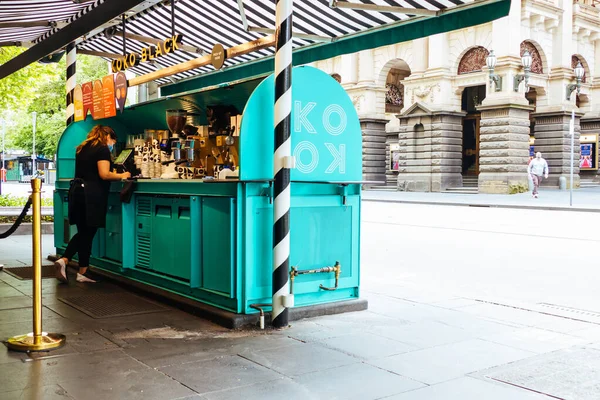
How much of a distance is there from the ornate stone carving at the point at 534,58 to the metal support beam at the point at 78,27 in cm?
3005

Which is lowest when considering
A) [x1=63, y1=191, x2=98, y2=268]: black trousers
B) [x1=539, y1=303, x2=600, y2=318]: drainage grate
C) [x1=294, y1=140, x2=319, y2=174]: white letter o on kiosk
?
[x1=539, y1=303, x2=600, y2=318]: drainage grate

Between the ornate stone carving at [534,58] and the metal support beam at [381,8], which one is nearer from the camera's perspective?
the metal support beam at [381,8]

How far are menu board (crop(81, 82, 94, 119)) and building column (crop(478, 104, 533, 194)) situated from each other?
2559cm

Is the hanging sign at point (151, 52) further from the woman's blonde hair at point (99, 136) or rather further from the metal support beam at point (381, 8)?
the metal support beam at point (381, 8)

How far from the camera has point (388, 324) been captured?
6.06 meters

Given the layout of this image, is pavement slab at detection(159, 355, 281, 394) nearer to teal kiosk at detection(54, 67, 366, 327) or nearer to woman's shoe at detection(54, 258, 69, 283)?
teal kiosk at detection(54, 67, 366, 327)

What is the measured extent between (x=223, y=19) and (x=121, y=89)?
2.23 metres

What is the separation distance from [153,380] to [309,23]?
619 cm

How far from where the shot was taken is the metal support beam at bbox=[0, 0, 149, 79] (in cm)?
711

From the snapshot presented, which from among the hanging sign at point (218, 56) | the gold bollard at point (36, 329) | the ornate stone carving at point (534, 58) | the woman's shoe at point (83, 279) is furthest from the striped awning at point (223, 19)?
the ornate stone carving at point (534, 58)

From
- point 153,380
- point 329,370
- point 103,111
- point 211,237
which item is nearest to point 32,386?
point 153,380

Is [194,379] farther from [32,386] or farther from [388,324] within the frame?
[388,324]

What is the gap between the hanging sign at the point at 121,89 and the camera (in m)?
8.70

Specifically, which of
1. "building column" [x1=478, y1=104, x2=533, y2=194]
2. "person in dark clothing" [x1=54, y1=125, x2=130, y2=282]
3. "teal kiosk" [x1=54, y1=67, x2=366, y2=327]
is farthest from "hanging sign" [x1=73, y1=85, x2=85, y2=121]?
"building column" [x1=478, y1=104, x2=533, y2=194]
